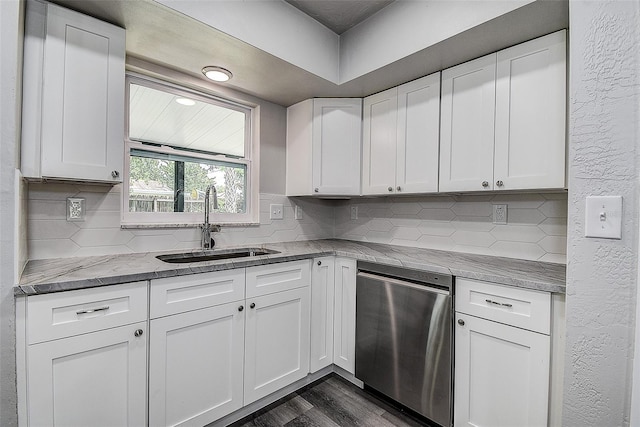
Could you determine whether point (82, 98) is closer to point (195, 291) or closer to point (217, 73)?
point (217, 73)

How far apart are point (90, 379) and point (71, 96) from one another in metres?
1.24

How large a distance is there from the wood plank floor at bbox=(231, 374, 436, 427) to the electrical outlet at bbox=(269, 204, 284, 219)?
1293mm

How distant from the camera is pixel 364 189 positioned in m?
2.32

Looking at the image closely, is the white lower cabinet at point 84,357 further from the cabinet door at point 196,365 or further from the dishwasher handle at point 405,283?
the dishwasher handle at point 405,283

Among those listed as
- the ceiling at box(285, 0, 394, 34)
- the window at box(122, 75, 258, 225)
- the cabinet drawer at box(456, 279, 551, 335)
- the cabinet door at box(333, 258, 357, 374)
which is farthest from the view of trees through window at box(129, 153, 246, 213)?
the cabinet drawer at box(456, 279, 551, 335)

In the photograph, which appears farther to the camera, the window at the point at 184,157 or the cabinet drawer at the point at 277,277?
the window at the point at 184,157

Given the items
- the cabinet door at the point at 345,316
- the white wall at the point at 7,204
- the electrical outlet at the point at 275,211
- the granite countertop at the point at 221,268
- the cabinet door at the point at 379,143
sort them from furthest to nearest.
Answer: the electrical outlet at the point at 275,211 → the cabinet door at the point at 379,143 → the cabinet door at the point at 345,316 → the granite countertop at the point at 221,268 → the white wall at the point at 7,204

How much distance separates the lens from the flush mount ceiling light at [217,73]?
1.88 metres

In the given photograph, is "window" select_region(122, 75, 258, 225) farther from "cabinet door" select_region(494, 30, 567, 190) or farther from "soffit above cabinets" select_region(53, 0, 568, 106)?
"cabinet door" select_region(494, 30, 567, 190)

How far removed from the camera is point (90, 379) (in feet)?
3.89

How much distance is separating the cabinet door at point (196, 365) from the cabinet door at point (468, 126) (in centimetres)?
149

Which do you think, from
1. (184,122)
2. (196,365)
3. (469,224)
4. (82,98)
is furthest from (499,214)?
(82,98)

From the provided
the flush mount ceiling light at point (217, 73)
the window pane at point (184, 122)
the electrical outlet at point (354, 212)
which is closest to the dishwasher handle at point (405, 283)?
the electrical outlet at point (354, 212)

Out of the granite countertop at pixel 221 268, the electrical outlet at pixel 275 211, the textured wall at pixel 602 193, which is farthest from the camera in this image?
the electrical outlet at pixel 275 211
